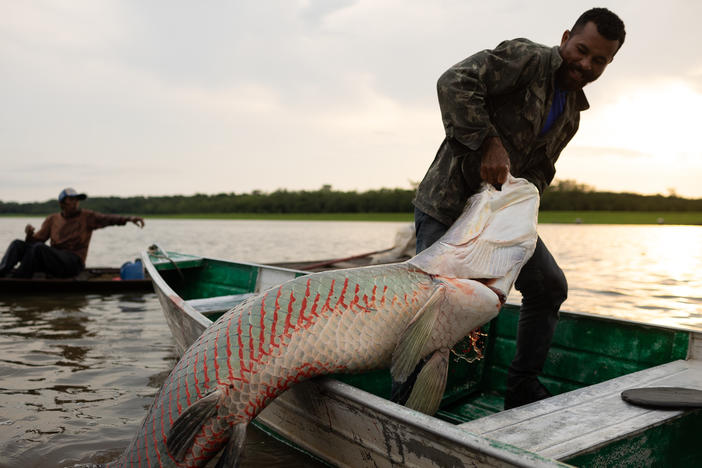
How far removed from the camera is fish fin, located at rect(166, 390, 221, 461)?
212 cm

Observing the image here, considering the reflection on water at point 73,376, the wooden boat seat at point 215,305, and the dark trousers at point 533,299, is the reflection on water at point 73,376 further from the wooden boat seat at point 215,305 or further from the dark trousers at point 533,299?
the dark trousers at point 533,299

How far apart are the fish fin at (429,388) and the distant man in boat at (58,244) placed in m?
8.11

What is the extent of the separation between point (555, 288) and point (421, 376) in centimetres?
117

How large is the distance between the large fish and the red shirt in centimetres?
813

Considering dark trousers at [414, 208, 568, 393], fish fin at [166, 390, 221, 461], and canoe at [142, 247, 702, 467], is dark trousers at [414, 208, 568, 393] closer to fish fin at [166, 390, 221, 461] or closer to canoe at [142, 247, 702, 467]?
canoe at [142, 247, 702, 467]

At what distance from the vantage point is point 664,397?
230cm

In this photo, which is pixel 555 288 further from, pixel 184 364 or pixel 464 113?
pixel 184 364

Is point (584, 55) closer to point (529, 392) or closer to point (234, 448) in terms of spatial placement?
point (529, 392)

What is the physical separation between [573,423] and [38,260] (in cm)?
954

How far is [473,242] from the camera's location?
257 centimetres

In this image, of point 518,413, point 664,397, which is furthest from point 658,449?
point 518,413

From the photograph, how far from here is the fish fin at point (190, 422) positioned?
6.94ft

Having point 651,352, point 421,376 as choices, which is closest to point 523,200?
point 421,376

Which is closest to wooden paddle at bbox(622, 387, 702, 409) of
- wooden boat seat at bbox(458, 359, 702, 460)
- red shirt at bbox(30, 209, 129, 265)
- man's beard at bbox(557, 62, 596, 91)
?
wooden boat seat at bbox(458, 359, 702, 460)
